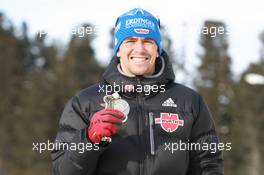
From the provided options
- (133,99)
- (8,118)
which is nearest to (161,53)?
(133,99)

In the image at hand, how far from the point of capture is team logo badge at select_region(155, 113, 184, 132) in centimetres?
360

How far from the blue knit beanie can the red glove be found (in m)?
0.65

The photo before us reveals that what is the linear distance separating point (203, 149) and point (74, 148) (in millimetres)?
797

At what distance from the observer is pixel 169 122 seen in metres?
3.60

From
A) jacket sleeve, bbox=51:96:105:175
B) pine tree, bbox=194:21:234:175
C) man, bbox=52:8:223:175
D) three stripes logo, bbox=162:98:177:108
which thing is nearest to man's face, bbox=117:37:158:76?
man, bbox=52:8:223:175

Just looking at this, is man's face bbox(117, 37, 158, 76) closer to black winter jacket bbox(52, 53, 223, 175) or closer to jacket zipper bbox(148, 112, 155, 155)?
black winter jacket bbox(52, 53, 223, 175)

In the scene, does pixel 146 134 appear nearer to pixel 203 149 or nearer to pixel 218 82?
pixel 203 149

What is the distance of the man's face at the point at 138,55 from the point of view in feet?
12.0

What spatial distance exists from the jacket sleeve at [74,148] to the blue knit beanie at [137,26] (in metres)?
0.52

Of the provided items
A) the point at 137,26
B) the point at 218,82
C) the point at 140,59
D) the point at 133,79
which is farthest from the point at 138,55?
the point at 218,82

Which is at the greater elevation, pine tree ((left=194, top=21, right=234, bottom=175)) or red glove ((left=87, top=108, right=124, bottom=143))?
red glove ((left=87, top=108, right=124, bottom=143))

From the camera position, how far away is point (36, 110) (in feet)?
141

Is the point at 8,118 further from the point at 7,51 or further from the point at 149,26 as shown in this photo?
the point at 149,26

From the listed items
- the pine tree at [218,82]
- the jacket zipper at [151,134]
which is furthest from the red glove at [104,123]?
the pine tree at [218,82]
